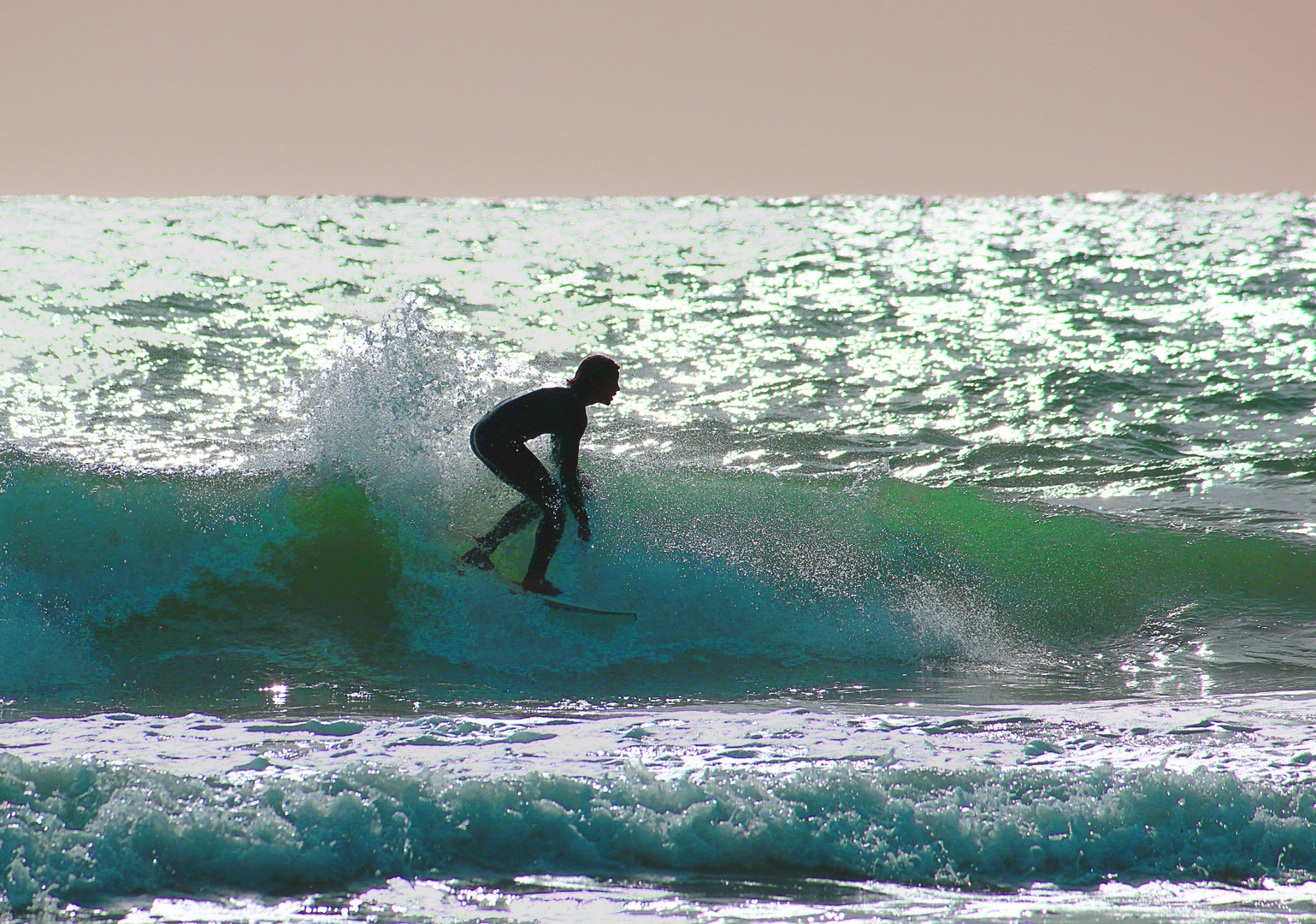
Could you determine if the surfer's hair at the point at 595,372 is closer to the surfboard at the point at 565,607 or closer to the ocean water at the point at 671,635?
the surfboard at the point at 565,607

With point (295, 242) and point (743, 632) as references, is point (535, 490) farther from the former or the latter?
point (295, 242)

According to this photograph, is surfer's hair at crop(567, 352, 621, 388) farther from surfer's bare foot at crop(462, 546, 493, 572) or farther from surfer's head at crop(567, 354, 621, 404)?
surfer's bare foot at crop(462, 546, 493, 572)

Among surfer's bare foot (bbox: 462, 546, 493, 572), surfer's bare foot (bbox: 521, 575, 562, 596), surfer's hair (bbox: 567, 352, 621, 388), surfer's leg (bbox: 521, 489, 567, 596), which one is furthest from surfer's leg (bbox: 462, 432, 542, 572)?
surfer's hair (bbox: 567, 352, 621, 388)

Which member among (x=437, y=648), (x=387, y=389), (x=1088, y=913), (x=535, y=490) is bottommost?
(x=1088, y=913)

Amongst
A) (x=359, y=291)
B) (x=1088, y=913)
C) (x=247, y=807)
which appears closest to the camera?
(x=1088, y=913)

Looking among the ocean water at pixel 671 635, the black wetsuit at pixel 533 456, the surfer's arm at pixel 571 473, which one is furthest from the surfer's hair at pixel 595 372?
the ocean water at pixel 671 635

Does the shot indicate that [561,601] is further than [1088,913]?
Yes

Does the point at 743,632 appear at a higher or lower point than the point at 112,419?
lower

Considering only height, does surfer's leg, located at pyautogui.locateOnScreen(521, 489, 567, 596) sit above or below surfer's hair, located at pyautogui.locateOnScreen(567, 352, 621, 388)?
below

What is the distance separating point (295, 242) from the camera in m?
33.2

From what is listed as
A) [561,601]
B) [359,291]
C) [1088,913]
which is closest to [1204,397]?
[561,601]

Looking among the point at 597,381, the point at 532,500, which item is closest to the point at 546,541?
the point at 532,500

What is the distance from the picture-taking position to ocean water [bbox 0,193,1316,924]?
3.81 metres

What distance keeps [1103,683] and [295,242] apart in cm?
3115
